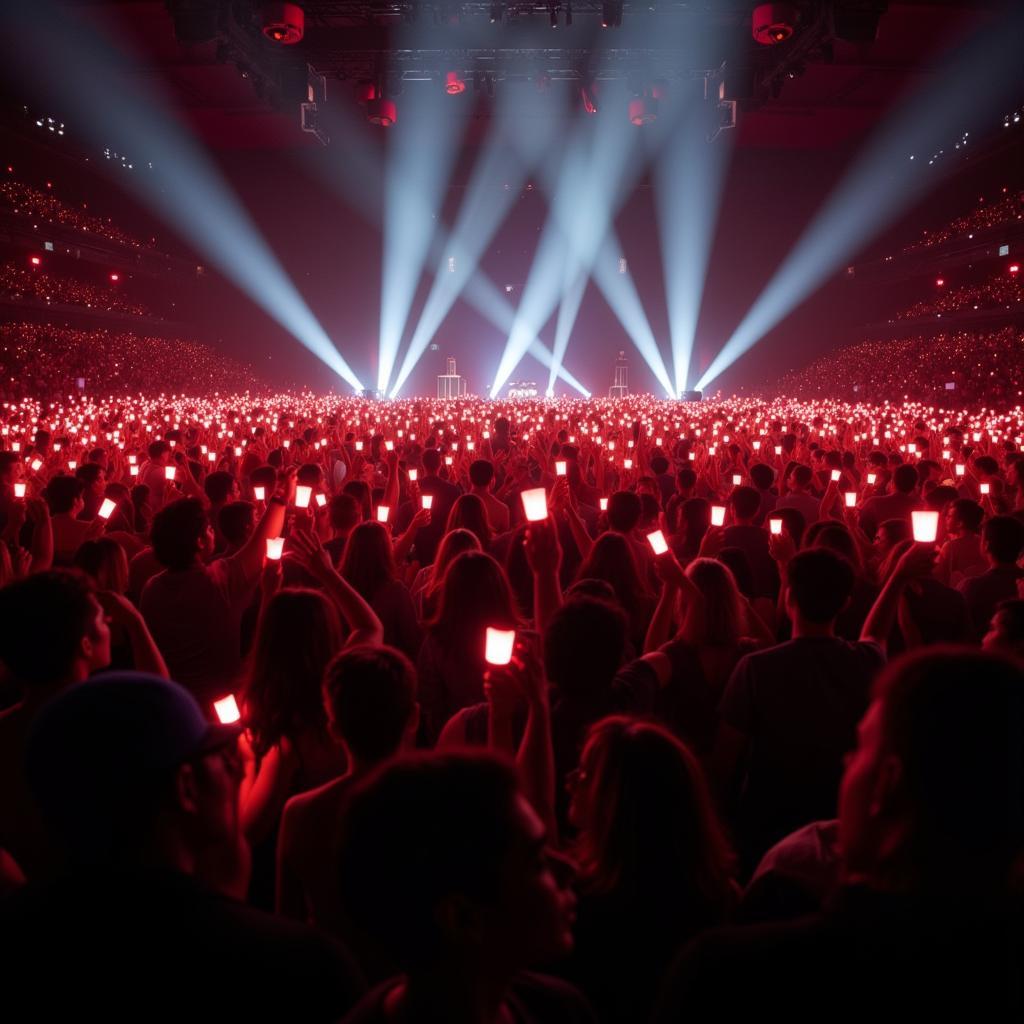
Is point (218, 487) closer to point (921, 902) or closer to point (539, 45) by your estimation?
point (921, 902)

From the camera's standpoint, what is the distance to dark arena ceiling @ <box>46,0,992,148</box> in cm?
1412

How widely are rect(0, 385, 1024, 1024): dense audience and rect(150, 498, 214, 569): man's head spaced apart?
0.01m

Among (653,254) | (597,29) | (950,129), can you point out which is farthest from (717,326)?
(597,29)

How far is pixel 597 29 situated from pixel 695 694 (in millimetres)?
20444

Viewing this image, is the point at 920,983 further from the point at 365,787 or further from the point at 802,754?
the point at 802,754

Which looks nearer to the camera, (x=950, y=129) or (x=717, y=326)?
(x=950, y=129)

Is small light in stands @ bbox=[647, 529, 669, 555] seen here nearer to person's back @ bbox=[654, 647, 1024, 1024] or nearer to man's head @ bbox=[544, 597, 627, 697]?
man's head @ bbox=[544, 597, 627, 697]

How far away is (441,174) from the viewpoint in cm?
3778

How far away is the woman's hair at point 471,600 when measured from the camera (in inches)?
144

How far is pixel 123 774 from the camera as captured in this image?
4.58ft

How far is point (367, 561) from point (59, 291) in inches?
1283

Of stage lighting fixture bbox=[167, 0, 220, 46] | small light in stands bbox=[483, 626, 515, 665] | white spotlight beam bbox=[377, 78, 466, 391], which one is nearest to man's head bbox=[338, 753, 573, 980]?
small light in stands bbox=[483, 626, 515, 665]

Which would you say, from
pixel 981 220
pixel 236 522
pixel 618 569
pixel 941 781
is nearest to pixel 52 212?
pixel 236 522

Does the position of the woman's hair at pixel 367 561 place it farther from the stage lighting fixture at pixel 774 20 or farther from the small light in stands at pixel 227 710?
the stage lighting fixture at pixel 774 20
